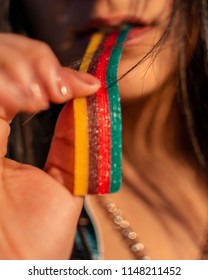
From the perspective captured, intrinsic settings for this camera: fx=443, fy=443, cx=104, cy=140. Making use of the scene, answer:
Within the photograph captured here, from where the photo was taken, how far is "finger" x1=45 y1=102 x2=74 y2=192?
618 mm

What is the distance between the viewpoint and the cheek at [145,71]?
2.75 ft

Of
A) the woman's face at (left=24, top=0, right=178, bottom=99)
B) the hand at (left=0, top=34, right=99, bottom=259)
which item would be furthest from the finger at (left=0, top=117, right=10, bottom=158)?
the woman's face at (left=24, top=0, right=178, bottom=99)

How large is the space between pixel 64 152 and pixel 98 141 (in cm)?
6

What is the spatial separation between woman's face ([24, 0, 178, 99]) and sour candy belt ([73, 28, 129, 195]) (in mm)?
212

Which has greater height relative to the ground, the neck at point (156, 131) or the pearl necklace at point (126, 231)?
the neck at point (156, 131)

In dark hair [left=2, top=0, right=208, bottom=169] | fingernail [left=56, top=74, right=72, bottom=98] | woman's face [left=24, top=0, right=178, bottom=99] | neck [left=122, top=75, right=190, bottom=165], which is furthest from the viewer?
neck [left=122, top=75, right=190, bottom=165]

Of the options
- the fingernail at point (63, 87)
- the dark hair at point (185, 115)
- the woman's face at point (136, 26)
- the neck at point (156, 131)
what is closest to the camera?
the fingernail at point (63, 87)

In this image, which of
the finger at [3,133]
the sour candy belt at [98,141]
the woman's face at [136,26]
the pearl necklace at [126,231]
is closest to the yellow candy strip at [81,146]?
the sour candy belt at [98,141]

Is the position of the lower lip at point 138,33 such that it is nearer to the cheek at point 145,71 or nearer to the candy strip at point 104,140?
the cheek at point 145,71

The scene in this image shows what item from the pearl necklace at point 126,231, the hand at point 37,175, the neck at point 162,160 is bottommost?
the pearl necklace at point 126,231

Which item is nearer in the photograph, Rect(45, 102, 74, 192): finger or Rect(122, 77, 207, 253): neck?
Rect(45, 102, 74, 192): finger

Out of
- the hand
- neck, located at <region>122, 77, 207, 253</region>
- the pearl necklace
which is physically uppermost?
the hand

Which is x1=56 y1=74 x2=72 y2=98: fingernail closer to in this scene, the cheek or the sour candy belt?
the sour candy belt

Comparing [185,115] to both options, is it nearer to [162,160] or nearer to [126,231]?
[162,160]
